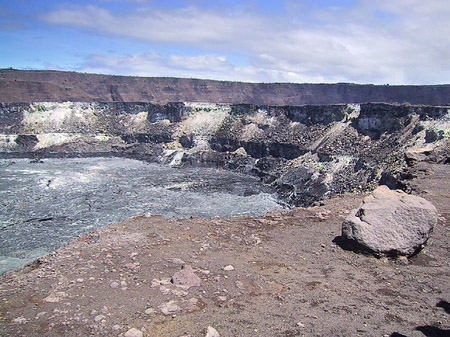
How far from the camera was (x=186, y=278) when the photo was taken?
8.82 meters

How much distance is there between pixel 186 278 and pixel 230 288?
3.54 ft

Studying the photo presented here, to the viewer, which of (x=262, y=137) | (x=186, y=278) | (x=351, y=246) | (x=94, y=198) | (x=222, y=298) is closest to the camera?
(x=222, y=298)

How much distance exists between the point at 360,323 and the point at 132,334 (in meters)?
4.06

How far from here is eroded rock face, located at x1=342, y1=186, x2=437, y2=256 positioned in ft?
31.4

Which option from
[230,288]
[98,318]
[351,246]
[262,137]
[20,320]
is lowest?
[20,320]

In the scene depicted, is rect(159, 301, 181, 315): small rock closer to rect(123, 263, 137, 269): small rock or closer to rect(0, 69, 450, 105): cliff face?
rect(123, 263, 137, 269): small rock

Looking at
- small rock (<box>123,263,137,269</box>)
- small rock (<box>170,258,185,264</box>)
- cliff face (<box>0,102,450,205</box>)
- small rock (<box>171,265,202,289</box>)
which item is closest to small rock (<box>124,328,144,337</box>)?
small rock (<box>171,265,202,289</box>)

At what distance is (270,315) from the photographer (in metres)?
7.21

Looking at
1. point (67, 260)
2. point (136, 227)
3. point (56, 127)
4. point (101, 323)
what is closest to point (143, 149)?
point (56, 127)

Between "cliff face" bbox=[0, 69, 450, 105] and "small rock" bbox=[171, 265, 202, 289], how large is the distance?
63.9 metres

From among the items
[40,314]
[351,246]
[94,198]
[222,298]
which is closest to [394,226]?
[351,246]

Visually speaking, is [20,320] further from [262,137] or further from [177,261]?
[262,137]

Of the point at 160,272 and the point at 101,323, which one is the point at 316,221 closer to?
the point at 160,272

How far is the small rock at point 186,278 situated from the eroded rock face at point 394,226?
4323 mm
